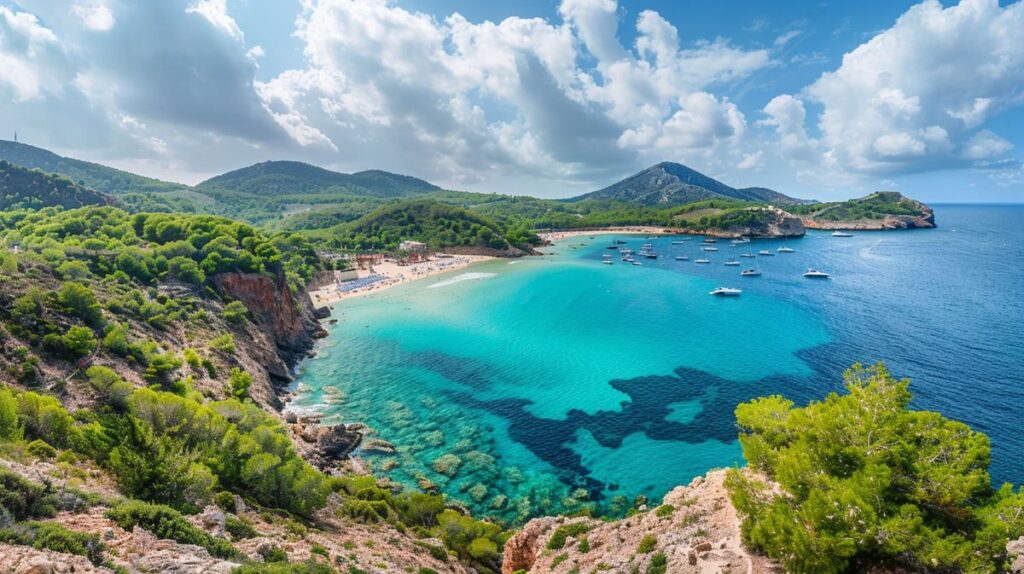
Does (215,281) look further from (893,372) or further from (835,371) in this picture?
(893,372)

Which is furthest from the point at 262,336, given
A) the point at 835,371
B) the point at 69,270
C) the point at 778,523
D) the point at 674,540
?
the point at 835,371

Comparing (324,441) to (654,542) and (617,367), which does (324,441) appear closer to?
(654,542)

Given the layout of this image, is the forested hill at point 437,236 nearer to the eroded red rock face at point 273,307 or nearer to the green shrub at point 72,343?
the eroded red rock face at point 273,307

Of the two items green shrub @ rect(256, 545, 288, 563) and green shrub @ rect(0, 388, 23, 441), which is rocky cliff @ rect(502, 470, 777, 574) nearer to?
green shrub @ rect(256, 545, 288, 563)

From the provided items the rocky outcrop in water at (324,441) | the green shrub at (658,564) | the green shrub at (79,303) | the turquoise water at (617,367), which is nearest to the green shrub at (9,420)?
the rocky outcrop in water at (324,441)

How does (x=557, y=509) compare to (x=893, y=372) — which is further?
(x=893, y=372)

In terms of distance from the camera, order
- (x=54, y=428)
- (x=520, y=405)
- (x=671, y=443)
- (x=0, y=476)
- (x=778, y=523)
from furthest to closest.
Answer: (x=520, y=405) → (x=671, y=443) → (x=54, y=428) → (x=778, y=523) → (x=0, y=476)
